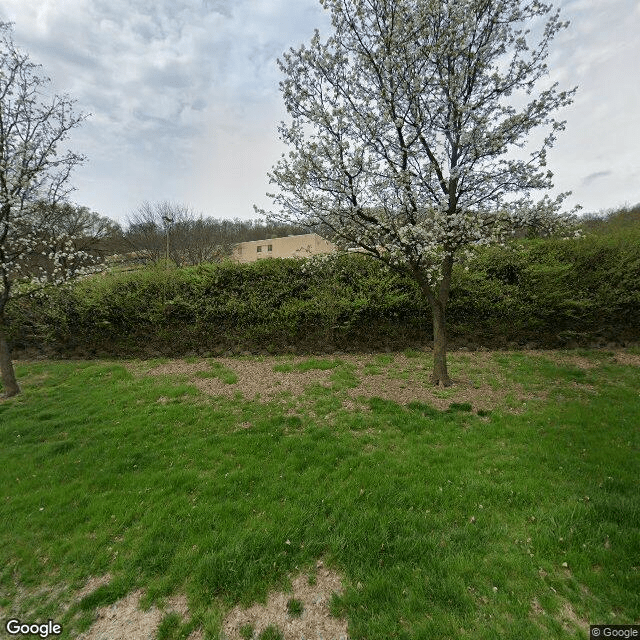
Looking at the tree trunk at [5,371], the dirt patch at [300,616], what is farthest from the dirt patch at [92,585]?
the tree trunk at [5,371]

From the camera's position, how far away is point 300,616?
7.73ft

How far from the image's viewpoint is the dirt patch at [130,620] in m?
2.33

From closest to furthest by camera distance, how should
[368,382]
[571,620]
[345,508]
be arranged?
1. [571,620]
2. [345,508]
3. [368,382]

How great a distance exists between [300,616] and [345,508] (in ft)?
3.43

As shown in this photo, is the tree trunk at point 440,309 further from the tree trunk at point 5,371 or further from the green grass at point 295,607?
the tree trunk at point 5,371

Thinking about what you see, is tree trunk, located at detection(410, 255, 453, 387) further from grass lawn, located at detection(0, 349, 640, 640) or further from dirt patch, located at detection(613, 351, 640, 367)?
dirt patch, located at detection(613, 351, 640, 367)

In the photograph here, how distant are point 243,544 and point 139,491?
1674 mm

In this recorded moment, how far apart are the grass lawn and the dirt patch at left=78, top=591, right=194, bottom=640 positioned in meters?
0.06

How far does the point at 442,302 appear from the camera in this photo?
6.34 metres

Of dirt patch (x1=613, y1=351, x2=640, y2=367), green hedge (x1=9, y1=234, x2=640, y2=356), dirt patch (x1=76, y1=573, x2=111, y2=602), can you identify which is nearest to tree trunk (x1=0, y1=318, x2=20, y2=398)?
green hedge (x1=9, y1=234, x2=640, y2=356)

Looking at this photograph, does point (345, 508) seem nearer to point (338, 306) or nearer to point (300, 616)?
→ point (300, 616)

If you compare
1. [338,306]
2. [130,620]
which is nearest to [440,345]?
[338,306]

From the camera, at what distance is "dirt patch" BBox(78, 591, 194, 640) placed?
2.33 meters

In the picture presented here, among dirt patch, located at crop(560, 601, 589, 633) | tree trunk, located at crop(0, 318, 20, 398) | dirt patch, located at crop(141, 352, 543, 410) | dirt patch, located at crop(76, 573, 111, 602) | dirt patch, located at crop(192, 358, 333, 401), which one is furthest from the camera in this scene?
tree trunk, located at crop(0, 318, 20, 398)
